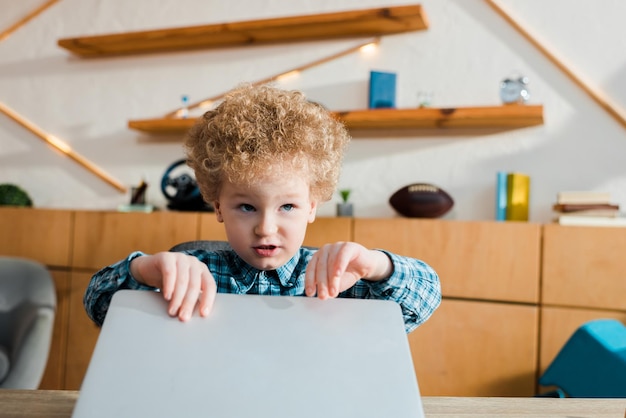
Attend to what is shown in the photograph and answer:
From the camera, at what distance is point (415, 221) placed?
7.73 feet

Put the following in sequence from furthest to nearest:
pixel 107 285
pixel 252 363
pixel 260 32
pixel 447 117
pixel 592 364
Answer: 1. pixel 260 32
2. pixel 447 117
3. pixel 592 364
4. pixel 107 285
5. pixel 252 363

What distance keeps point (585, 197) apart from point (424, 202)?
61 centimetres

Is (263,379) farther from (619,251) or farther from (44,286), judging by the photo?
(44,286)

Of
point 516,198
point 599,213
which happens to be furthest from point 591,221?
point 516,198

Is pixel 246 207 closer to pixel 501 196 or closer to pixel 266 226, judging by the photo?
pixel 266 226

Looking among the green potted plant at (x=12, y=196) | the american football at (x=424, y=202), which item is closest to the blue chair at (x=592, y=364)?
the american football at (x=424, y=202)

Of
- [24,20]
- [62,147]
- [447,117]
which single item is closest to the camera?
[447,117]

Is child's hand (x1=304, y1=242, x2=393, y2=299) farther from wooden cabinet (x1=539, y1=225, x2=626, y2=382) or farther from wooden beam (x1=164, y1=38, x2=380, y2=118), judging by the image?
wooden beam (x1=164, y1=38, x2=380, y2=118)

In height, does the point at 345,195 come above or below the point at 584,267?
above

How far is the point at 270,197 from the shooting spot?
0.88 metres

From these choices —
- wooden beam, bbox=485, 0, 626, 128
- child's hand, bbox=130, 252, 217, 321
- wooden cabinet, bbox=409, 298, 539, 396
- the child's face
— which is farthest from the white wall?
child's hand, bbox=130, 252, 217, 321

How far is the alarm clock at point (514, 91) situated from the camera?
2.46m

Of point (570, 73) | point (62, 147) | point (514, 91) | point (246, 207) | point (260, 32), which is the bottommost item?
point (246, 207)

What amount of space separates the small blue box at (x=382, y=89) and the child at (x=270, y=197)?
5.49 feet
